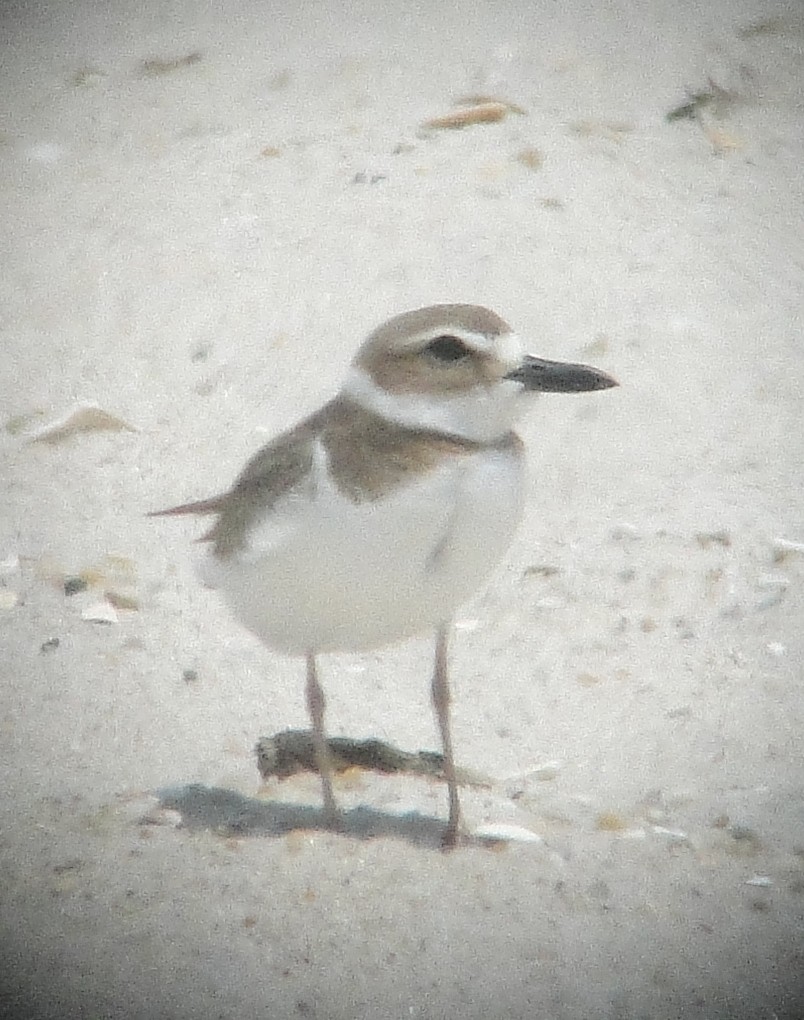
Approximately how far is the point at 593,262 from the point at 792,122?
4.21ft

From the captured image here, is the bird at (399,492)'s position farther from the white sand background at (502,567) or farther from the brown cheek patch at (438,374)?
the white sand background at (502,567)

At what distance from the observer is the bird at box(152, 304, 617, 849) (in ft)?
9.80

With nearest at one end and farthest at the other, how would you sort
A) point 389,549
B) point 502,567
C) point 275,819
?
point 389,549, point 275,819, point 502,567

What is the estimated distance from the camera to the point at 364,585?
3.01 meters

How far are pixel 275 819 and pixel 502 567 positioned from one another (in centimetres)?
116

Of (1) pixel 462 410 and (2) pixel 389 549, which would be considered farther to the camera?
(1) pixel 462 410

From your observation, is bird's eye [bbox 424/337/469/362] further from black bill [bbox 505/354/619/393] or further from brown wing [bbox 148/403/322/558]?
brown wing [bbox 148/403/322/558]

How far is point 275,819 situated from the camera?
3354mm

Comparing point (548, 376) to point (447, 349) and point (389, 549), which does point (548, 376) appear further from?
point (389, 549)

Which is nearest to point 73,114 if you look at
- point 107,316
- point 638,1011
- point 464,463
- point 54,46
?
point 54,46

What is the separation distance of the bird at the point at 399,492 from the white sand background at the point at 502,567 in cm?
42

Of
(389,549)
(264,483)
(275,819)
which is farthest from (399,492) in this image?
(275,819)

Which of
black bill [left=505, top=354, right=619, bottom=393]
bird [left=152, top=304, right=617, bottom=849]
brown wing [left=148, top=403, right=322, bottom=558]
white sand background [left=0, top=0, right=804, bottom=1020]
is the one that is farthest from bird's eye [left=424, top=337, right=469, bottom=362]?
white sand background [left=0, top=0, right=804, bottom=1020]

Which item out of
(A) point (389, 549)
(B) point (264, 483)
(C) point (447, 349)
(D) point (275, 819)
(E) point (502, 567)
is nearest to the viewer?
(A) point (389, 549)
